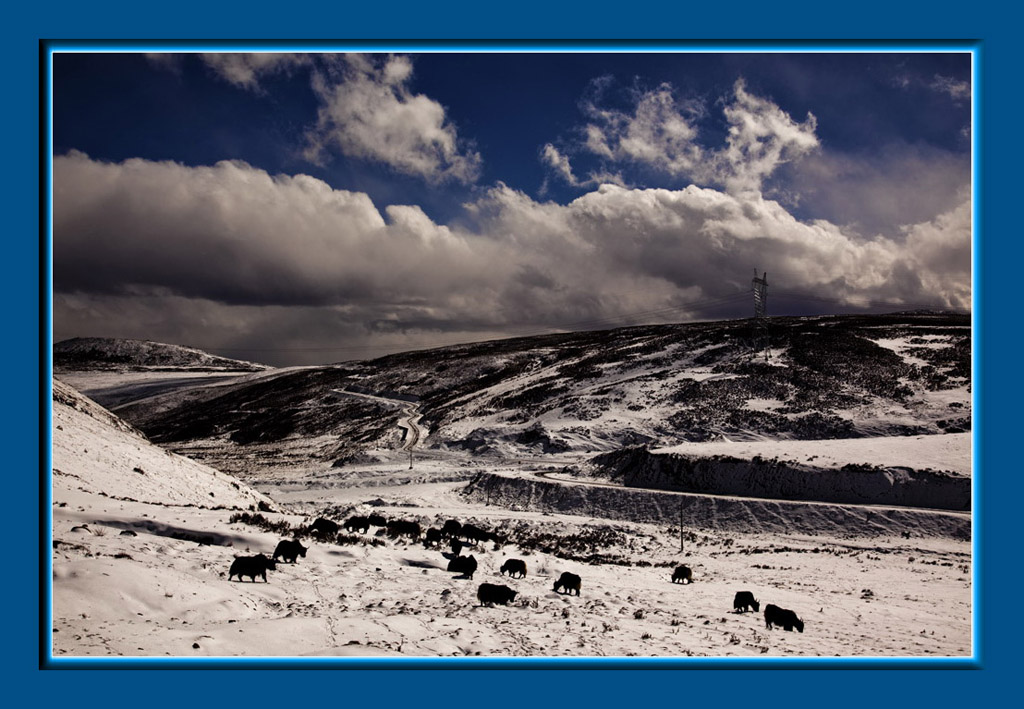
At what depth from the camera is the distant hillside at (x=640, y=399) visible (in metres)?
66.1

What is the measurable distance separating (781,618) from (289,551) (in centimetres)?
1244

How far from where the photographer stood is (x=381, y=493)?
172 ft

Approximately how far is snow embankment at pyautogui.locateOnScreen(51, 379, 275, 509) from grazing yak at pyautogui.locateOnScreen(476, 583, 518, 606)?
11.6 m

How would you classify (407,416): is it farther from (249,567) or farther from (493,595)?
(249,567)

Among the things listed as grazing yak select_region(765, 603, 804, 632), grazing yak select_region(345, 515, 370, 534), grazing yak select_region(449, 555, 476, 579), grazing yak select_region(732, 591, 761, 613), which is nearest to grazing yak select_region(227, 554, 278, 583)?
grazing yak select_region(449, 555, 476, 579)

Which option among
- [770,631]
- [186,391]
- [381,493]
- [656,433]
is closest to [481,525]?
[381,493]

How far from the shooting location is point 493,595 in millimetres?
14156

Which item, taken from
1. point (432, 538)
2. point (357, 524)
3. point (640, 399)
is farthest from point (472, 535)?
point (640, 399)

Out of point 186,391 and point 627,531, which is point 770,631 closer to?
point 627,531

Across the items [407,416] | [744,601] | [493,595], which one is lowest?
[407,416]

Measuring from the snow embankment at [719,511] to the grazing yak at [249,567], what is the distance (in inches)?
1148

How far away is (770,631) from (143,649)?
43.4 ft

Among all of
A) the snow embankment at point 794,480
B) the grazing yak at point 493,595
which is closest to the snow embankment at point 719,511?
the snow embankment at point 794,480

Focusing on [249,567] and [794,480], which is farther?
[794,480]
